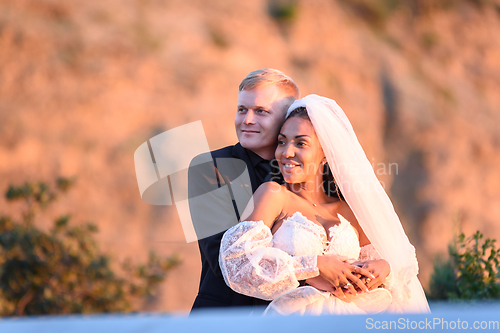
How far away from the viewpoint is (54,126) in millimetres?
8414

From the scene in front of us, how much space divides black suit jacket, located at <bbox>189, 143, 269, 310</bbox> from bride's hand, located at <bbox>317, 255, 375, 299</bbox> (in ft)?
1.35

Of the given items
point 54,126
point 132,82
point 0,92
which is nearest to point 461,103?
point 132,82

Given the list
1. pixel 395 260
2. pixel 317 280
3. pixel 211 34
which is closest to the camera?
pixel 317 280

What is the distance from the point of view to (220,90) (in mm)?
9508

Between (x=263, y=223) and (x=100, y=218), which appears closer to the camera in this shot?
(x=263, y=223)

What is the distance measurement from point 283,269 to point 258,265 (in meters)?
0.11

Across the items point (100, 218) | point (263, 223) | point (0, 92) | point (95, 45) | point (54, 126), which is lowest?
point (100, 218)

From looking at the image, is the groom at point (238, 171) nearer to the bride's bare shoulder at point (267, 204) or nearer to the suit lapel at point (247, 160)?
the suit lapel at point (247, 160)

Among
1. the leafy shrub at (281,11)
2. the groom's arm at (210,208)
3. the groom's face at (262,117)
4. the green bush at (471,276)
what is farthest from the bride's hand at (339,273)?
the leafy shrub at (281,11)

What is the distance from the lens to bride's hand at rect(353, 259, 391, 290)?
1934mm

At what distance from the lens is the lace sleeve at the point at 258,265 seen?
1.86 metres

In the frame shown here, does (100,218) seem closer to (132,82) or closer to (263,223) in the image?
(132,82)

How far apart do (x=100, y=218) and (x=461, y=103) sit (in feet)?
29.6

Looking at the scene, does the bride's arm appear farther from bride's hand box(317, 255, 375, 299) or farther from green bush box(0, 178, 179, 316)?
green bush box(0, 178, 179, 316)
